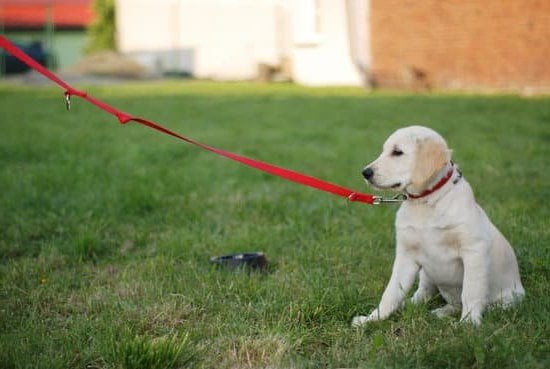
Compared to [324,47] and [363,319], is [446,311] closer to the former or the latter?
[363,319]

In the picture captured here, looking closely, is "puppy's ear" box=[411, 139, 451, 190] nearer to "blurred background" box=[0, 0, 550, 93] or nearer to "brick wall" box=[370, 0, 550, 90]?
"blurred background" box=[0, 0, 550, 93]

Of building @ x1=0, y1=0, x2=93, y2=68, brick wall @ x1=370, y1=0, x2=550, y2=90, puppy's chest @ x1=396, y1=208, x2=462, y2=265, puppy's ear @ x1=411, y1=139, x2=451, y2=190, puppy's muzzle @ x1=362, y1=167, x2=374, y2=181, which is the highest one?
building @ x1=0, y1=0, x2=93, y2=68

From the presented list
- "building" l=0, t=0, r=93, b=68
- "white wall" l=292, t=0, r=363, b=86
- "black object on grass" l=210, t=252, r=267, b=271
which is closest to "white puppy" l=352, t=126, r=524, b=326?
"black object on grass" l=210, t=252, r=267, b=271

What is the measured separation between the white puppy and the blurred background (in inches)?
420

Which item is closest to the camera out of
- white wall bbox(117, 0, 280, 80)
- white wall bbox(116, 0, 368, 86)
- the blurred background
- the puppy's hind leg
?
the puppy's hind leg

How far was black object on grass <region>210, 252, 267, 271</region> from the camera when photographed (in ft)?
12.6

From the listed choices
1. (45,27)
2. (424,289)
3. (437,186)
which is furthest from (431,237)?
(45,27)

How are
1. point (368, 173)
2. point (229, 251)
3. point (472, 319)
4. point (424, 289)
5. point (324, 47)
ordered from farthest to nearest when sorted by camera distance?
point (324, 47) → point (229, 251) → point (424, 289) → point (368, 173) → point (472, 319)

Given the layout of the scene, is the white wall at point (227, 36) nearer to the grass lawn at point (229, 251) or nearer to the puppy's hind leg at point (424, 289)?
the grass lawn at point (229, 251)

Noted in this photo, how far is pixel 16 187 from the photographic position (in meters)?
5.71

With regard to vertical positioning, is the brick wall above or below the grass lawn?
above

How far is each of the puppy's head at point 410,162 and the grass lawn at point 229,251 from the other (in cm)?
57

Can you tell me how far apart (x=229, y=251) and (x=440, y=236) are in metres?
1.56

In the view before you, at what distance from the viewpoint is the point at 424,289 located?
3.46m
